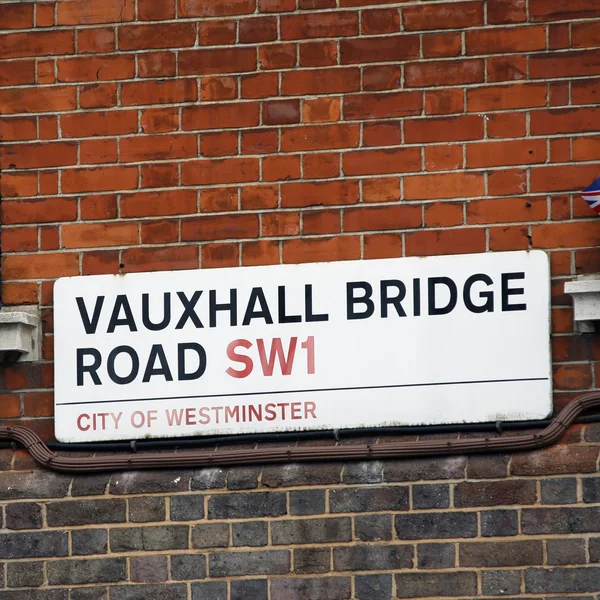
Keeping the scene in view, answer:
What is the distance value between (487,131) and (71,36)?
2171mm

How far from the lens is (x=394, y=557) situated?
719 centimetres

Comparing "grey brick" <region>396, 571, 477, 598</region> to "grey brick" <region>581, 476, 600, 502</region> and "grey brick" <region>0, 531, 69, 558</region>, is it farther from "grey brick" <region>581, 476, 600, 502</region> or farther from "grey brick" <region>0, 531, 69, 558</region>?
"grey brick" <region>0, 531, 69, 558</region>

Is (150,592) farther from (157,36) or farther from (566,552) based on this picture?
(157,36)

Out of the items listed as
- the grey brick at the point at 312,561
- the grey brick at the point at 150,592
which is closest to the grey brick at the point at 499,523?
the grey brick at the point at 312,561

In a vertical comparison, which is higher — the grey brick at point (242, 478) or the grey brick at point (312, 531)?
the grey brick at point (242, 478)

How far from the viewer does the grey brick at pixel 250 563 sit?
23.9 feet

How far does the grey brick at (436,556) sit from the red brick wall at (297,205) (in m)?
0.01

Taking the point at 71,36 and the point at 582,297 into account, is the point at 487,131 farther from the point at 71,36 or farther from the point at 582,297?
the point at 71,36

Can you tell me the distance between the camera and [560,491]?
715cm

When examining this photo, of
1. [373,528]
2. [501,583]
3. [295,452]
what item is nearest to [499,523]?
[501,583]

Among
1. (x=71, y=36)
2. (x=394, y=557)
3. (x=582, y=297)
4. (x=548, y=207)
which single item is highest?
(x=71, y=36)

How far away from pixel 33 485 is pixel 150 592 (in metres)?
0.78

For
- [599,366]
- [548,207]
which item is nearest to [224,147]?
[548,207]

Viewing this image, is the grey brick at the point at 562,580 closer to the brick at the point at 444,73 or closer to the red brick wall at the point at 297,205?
the red brick wall at the point at 297,205
